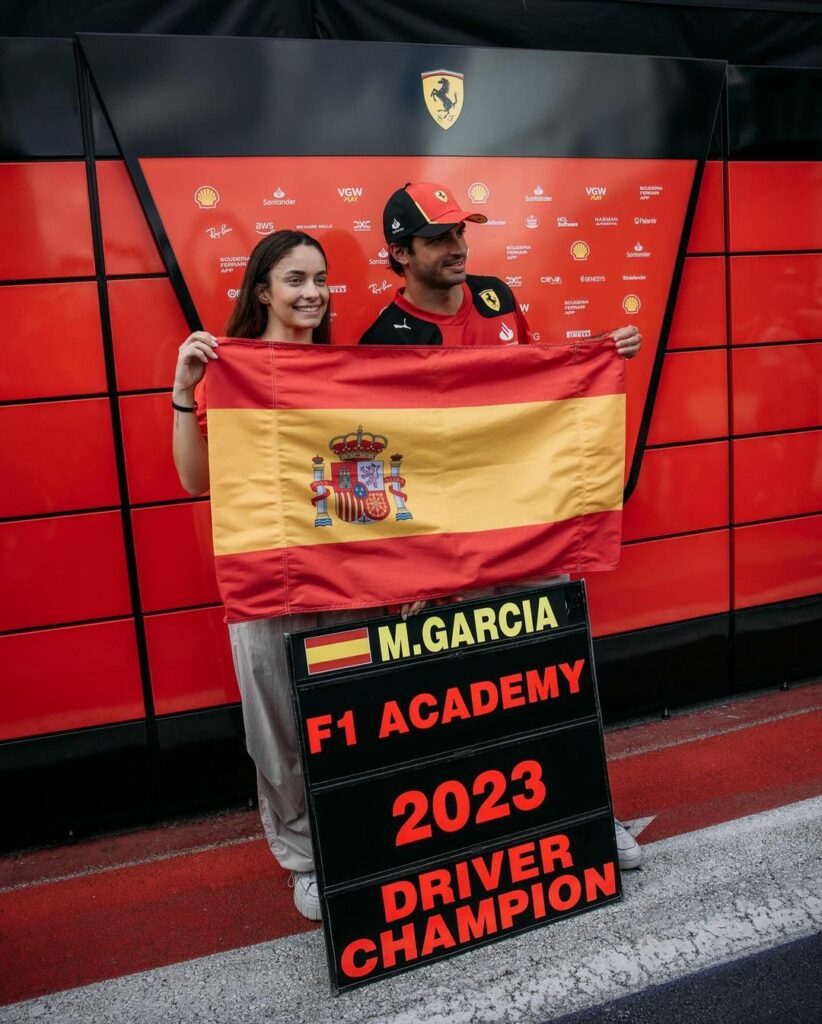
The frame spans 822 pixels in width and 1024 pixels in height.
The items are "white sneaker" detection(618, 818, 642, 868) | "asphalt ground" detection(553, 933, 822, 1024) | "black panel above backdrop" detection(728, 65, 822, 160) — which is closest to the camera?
"asphalt ground" detection(553, 933, 822, 1024)

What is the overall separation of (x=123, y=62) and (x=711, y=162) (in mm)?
2488

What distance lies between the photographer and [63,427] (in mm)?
3154

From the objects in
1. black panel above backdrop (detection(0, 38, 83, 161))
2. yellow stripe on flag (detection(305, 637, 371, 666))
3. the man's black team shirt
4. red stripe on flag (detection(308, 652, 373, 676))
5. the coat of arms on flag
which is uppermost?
black panel above backdrop (detection(0, 38, 83, 161))

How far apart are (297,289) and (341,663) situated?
3.53 feet

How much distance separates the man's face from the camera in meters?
2.60

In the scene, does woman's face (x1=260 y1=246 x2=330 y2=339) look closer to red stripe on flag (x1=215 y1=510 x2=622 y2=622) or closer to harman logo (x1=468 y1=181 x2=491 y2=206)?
red stripe on flag (x1=215 y1=510 x2=622 y2=622)

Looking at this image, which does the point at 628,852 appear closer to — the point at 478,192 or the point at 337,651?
the point at 337,651

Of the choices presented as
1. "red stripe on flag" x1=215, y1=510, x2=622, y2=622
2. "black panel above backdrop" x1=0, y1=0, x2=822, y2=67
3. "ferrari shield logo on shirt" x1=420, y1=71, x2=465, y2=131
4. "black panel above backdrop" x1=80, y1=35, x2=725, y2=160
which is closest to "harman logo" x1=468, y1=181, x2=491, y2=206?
"black panel above backdrop" x1=80, y1=35, x2=725, y2=160

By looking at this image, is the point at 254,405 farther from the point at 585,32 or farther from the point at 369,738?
the point at 585,32

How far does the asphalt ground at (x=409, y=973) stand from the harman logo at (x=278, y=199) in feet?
7.86

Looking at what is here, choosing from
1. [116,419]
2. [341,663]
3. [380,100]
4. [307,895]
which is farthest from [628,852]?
[380,100]

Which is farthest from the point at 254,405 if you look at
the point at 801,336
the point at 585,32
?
the point at 801,336

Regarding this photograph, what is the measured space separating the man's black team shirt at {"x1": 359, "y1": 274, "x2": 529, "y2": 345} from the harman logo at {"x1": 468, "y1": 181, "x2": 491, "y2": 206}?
2.51 ft

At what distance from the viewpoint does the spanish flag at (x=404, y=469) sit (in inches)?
92.1
